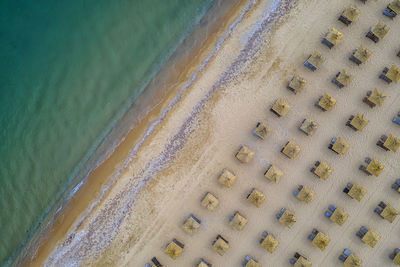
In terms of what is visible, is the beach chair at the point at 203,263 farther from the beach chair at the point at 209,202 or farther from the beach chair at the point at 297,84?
the beach chair at the point at 297,84

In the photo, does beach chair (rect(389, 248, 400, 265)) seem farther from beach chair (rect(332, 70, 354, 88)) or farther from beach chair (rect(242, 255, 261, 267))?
beach chair (rect(332, 70, 354, 88))

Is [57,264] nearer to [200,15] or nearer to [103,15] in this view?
[103,15]

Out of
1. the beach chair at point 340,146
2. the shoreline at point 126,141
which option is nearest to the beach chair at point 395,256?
the beach chair at point 340,146

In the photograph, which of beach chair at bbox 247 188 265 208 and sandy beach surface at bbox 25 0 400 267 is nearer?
beach chair at bbox 247 188 265 208

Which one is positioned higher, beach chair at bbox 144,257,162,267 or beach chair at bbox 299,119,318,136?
beach chair at bbox 299,119,318,136

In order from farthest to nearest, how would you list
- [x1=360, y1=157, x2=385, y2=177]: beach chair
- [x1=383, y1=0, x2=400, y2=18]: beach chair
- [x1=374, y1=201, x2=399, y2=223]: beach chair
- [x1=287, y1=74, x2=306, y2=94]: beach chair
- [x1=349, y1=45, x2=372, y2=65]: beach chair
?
[x1=383, y1=0, x2=400, y2=18]: beach chair
[x1=287, y1=74, x2=306, y2=94]: beach chair
[x1=349, y1=45, x2=372, y2=65]: beach chair
[x1=360, y1=157, x2=385, y2=177]: beach chair
[x1=374, y1=201, x2=399, y2=223]: beach chair

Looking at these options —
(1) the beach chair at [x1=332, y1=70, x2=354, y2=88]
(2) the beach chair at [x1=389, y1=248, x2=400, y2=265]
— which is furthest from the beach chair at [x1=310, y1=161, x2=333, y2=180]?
(2) the beach chair at [x1=389, y1=248, x2=400, y2=265]

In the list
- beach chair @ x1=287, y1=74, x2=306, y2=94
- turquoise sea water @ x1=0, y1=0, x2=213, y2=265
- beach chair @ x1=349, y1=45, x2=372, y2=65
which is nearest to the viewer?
beach chair @ x1=349, y1=45, x2=372, y2=65
